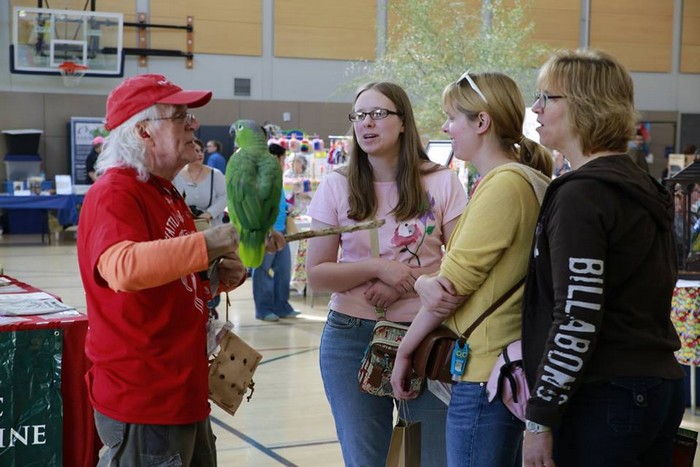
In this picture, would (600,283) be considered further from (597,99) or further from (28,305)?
(28,305)

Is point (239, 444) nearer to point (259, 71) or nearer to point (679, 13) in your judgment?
point (259, 71)

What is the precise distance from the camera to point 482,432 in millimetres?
1959

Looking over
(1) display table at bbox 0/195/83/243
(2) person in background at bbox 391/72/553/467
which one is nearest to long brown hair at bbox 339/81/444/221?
(2) person in background at bbox 391/72/553/467

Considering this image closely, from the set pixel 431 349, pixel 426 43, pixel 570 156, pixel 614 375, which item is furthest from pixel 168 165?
pixel 426 43

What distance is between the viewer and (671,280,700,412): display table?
476 cm

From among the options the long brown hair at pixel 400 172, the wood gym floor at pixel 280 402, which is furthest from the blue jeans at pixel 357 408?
the wood gym floor at pixel 280 402

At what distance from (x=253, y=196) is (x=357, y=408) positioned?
1024 millimetres

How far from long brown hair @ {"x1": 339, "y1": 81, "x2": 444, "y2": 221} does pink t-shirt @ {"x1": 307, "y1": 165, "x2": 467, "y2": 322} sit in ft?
0.07

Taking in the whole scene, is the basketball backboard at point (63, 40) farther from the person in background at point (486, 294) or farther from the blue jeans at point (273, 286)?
the person in background at point (486, 294)

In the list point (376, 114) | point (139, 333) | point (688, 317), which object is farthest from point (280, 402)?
point (139, 333)

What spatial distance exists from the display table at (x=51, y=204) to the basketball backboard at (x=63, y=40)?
8.94 ft

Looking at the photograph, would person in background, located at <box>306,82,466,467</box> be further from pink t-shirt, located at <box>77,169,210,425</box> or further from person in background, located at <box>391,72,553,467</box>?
pink t-shirt, located at <box>77,169,210,425</box>

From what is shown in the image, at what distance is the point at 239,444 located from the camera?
4.50 metres

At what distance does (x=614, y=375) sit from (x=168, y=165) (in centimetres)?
115
